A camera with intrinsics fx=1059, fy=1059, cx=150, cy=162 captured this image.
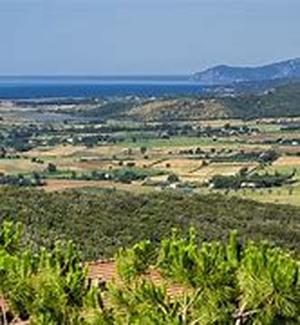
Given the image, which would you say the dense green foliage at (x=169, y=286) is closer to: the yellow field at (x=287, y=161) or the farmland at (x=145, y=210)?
the farmland at (x=145, y=210)

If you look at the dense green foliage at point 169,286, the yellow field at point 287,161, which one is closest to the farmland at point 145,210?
the dense green foliage at point 169,286

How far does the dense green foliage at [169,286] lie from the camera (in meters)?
15.8

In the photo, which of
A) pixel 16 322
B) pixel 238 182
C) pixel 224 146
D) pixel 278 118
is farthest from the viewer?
pixel 278 118

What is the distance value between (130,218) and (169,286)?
33.0 metres

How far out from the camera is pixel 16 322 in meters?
17.2

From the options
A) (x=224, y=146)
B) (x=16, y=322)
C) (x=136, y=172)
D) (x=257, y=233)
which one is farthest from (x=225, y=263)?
(x=224, y=146)

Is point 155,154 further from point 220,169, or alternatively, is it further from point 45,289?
point 45,289

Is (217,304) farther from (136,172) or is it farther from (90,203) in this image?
(136,172)

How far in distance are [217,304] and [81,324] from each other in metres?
2.10

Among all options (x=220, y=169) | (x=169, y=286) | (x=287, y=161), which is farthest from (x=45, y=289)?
(x=287, y=161)

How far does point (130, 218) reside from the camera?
163 ft

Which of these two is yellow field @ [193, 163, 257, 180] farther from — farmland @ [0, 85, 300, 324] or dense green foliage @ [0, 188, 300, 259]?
dense green foliage @ [0, 188, 300, 259]

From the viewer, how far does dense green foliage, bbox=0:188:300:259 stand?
43188mm

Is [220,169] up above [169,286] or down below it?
below
